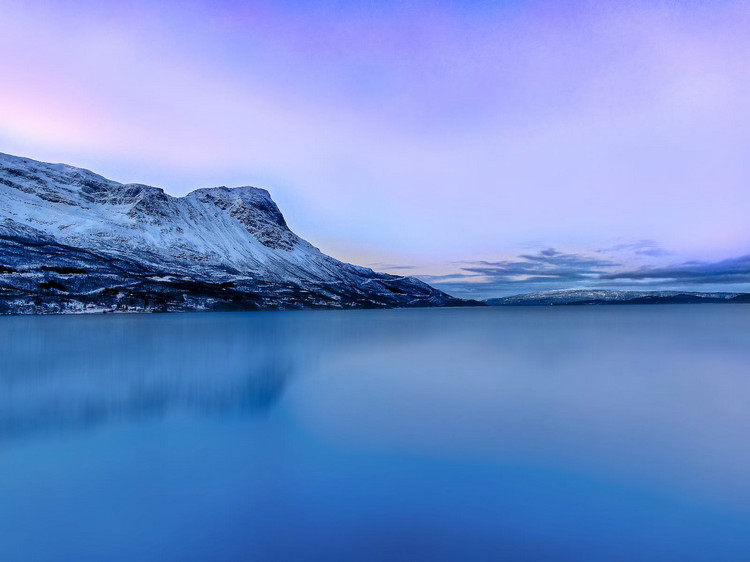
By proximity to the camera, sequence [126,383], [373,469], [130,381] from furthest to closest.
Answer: [130,381]
[126,383]
[373,469]

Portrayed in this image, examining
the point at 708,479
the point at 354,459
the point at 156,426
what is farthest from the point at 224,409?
the point at 708,479

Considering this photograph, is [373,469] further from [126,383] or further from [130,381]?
[130,381]

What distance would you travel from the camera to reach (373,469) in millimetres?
12359

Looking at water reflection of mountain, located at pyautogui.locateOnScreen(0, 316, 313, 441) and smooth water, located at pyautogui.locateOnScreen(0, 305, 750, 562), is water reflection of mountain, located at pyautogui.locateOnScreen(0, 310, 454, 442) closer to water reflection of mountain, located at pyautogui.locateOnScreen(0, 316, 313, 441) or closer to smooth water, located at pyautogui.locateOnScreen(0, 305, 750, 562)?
water reflection of mountain, located at pyautogui.locateOnScreen(0, 316, 313, 441)

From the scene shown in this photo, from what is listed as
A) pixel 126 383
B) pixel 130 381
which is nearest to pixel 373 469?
pixel 126 383

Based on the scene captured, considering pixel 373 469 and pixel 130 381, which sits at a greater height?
pixel 373 469

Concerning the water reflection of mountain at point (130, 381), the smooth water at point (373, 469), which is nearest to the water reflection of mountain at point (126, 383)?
the water reflection of mountain at point (130, 381)

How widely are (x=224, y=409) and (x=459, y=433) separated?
1095cm

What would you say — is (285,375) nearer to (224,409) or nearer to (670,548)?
(224,409)

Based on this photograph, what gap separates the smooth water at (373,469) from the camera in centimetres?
838

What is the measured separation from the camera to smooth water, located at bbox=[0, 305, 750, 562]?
27.5ft

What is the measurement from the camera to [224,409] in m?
20.1

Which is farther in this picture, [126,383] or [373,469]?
[126,383]

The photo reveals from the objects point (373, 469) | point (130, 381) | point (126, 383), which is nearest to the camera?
point (373, 469)
